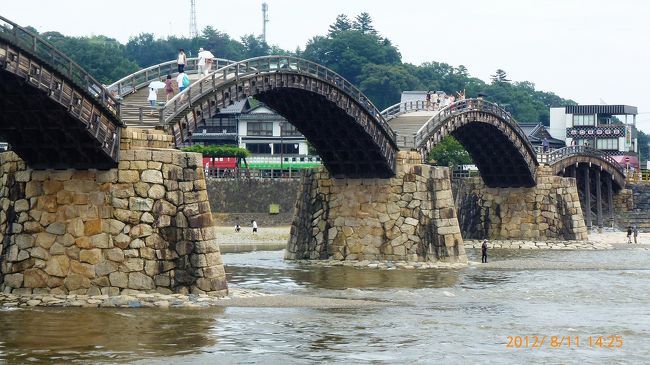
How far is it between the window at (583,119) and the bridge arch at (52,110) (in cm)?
9341

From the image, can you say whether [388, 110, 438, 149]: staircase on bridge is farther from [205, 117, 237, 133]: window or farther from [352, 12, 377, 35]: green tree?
[352, 12, 377, 35]: green tree

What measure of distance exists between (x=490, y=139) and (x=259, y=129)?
140 feet

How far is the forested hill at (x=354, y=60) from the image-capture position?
141 m

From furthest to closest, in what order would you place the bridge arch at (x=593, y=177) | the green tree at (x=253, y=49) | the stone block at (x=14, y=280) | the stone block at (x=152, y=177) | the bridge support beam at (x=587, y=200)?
1. the green tree at (x=253, y=49)
2. the bridge support beam at (x=587, y=200)
3. the bridge arch at (x=593, y=177)
4. the stone block at (x=14, y=280)
5. the stone block at (x=152, y=177)

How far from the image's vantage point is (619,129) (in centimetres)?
12262

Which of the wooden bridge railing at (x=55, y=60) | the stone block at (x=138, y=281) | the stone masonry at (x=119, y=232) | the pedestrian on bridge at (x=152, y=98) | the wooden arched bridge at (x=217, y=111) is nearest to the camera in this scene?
the wooden bridge railing at (x=55, y=60)

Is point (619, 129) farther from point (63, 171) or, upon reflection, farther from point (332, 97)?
point (63, 171)

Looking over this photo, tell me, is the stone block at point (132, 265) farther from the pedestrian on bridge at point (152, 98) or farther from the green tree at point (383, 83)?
the green tree at point (383, 83)

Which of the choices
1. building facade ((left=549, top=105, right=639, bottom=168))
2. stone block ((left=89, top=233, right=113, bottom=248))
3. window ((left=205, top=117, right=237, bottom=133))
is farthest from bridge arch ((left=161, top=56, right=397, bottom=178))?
building facade ((left=549, top=105, right=639, bottom=168))

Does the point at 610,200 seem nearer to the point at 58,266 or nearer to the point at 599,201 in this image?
the point at 599,201

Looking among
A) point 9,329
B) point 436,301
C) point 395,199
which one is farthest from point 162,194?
point 395,199

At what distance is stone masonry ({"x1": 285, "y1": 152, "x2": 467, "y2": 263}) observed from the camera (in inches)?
2202

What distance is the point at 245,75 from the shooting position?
46.8 metres

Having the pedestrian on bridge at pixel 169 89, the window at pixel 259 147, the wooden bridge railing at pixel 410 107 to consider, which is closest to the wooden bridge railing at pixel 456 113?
the wooden bridge railing at pixel 410 107
